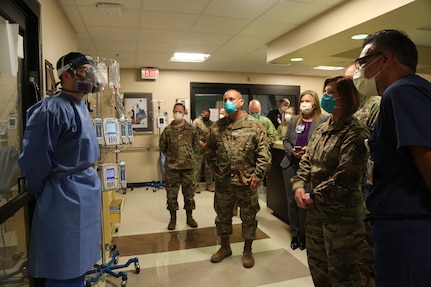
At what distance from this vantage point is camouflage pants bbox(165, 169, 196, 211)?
3494 mm

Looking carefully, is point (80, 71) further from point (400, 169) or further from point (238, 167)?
point (400, 169)

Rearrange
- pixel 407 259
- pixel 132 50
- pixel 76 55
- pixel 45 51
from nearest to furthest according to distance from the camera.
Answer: pixel 407 259
pixel 76 55
pixel 45 51
pixel 132 50

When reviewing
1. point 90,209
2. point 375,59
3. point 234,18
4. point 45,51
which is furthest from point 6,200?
point 234,18

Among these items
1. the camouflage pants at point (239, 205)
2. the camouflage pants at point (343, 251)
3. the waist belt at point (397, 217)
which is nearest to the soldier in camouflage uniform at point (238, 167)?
the camouflage pants at point (239, 205)

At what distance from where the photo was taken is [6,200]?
5.05 feet

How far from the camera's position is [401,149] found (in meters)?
0.97

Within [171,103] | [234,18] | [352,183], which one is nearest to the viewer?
[352,183]

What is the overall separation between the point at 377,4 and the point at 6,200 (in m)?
3.03

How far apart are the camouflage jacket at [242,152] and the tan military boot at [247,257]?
0.62m

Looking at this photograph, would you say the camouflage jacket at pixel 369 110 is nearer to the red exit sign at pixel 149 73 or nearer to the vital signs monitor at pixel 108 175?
the vital signs monitor at pixel 108 175

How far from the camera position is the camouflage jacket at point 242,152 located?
8.39 feet

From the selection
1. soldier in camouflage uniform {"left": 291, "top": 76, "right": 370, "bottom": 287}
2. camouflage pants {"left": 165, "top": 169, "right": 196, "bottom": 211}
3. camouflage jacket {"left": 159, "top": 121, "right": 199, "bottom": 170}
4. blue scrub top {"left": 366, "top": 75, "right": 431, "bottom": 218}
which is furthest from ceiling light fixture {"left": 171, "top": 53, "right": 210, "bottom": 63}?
blue scrub top {"left": 366, "top": 75, "right": 431, "bottom": 218}

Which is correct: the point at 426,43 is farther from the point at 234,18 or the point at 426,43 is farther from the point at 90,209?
the point at 90,209

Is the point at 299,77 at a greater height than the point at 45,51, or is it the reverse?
the point at 299,77
